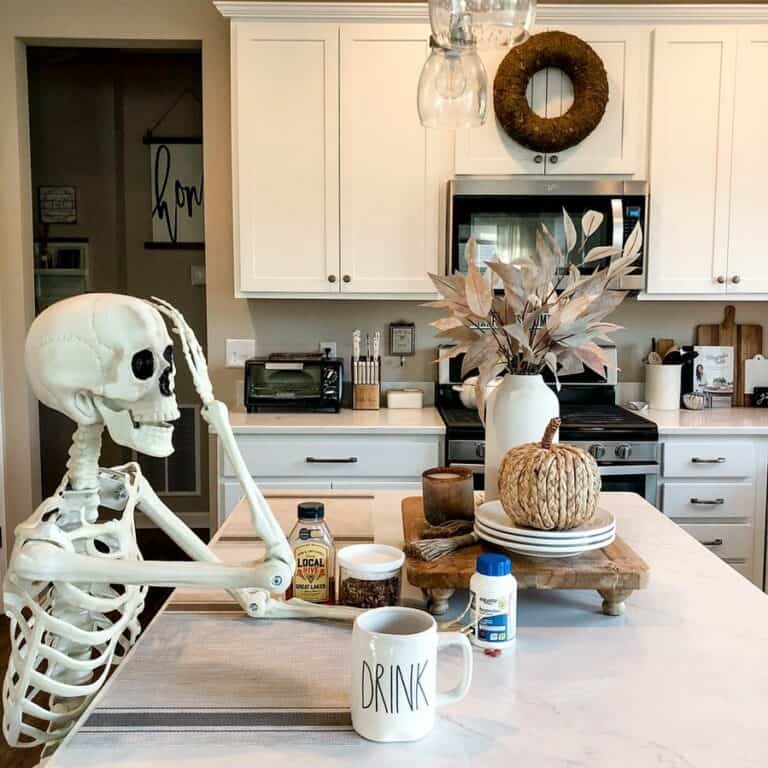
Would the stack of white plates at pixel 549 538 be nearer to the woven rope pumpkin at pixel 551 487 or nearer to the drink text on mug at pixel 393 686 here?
the woven rope pumpkin at pixel 551 487

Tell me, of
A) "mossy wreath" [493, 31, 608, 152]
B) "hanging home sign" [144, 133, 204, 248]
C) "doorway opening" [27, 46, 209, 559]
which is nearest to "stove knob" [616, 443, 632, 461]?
"mossy wreath" [493, 31, 608, 152]

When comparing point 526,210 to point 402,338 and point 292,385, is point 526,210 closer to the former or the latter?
point 402,338

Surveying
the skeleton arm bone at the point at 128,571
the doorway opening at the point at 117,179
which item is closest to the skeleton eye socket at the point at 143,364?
the skeleton arm bone at the point at 128,571

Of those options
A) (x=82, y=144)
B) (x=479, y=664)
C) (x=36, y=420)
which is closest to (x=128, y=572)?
(x=479, y=664)

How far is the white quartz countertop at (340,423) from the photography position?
3004 millimetres

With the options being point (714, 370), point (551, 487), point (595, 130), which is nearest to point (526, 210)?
point (595, 130)

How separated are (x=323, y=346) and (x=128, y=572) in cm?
270

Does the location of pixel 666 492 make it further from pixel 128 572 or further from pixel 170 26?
pixel 170 26

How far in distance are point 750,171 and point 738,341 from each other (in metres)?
0.78

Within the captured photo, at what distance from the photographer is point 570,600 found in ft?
4.41

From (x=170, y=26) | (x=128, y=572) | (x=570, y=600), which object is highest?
(x=170, y=26)

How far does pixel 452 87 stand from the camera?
62.1 inches

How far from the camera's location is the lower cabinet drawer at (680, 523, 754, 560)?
304 cm

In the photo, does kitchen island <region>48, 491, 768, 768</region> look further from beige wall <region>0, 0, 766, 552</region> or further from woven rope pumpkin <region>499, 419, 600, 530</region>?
beige wall <region>0, 0, 766, 552</region>
